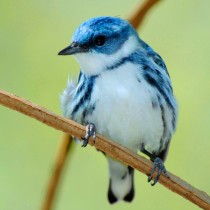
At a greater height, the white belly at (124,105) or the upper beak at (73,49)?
the upper beak at (73,49)

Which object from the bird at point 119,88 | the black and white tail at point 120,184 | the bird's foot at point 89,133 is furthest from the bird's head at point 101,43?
the black and white tail at point 120,184

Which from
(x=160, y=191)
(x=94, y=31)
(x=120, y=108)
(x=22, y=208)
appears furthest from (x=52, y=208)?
(x=160, y=191)

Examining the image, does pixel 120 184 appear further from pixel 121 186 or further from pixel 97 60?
pixel 97 60

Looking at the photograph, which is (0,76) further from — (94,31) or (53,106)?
(94,31)

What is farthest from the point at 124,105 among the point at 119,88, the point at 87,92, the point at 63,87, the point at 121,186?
the point at 63,87

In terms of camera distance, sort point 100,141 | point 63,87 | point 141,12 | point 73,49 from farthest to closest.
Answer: point 63,87 < point 73,49 < point 141,12 < point 100,141

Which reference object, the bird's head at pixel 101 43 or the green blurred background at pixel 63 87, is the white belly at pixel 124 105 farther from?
the green blurred background at pixel 63 87

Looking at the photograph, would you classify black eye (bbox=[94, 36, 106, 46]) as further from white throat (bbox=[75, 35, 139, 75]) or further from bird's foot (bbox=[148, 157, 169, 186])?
bird's foot (bbox=[148, 157, 169, 186])
